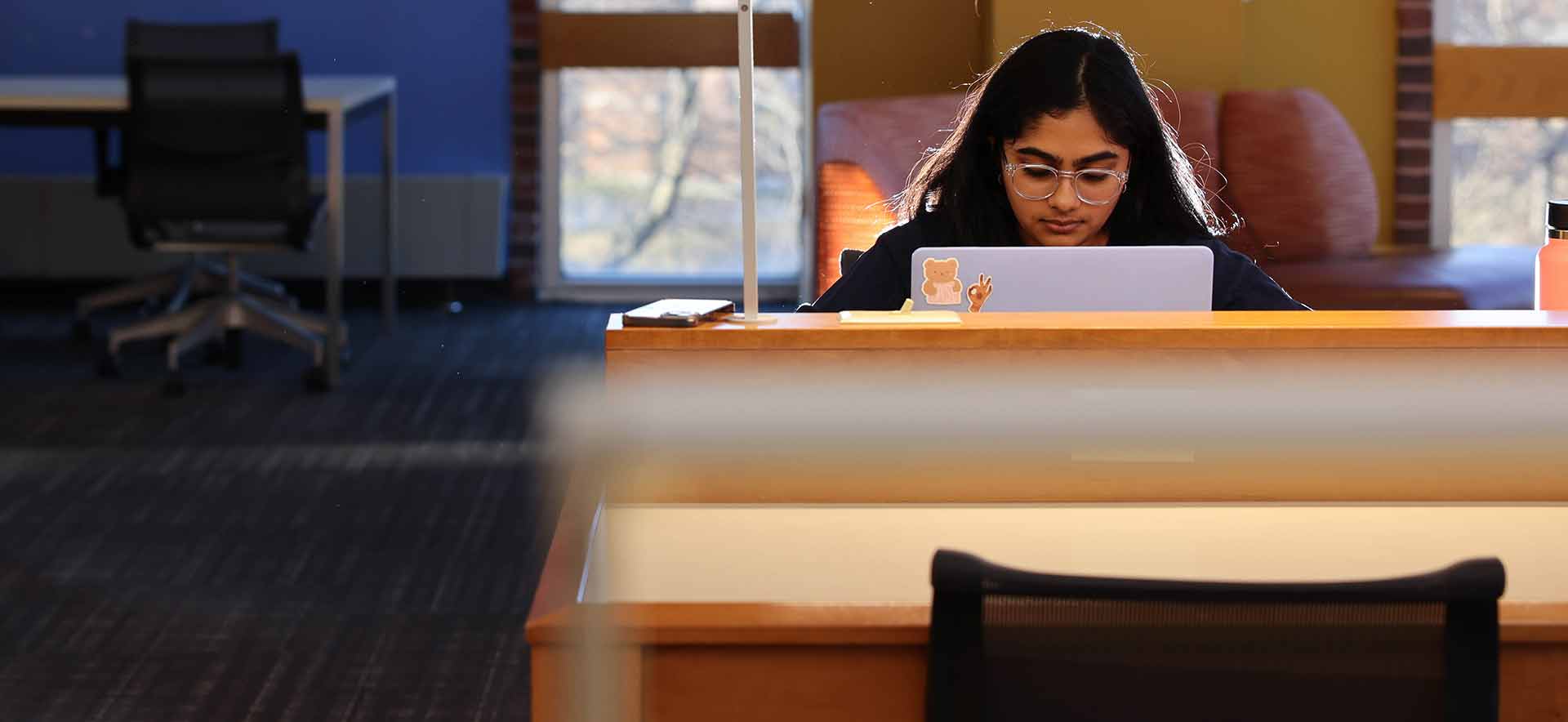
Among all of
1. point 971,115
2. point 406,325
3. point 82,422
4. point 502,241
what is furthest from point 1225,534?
point 502,241

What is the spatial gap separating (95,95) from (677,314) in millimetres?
3594

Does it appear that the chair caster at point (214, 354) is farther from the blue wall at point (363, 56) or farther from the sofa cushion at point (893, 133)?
the sofa cushion at point (893, 133)

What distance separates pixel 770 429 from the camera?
1188 millimetres

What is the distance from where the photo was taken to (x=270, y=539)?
9.60 ft

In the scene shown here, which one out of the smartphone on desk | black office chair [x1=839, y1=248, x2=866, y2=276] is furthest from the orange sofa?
the smartphone on desk

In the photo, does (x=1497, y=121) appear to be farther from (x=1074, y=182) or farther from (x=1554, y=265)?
(x=1554, y=265)

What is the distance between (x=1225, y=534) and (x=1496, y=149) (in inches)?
Answer: 188

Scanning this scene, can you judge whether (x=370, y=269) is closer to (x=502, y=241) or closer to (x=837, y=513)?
(x=502, y=241)

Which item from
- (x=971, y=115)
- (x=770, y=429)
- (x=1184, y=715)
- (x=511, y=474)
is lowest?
(x=511, y=474)

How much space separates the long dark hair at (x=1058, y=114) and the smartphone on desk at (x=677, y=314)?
0.85 meters

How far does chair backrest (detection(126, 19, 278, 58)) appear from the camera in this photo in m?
4.83

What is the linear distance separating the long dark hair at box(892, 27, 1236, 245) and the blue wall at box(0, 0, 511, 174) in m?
3.82

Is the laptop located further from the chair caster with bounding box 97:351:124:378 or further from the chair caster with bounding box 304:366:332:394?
the chair caster with bounding box 97:351:124:378

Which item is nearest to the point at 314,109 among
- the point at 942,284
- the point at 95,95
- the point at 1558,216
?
the point at 95,95
